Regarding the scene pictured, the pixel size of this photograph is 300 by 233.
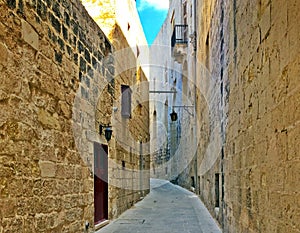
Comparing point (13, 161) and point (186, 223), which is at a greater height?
point (13, 161)

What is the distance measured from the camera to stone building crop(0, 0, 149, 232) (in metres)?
2.89

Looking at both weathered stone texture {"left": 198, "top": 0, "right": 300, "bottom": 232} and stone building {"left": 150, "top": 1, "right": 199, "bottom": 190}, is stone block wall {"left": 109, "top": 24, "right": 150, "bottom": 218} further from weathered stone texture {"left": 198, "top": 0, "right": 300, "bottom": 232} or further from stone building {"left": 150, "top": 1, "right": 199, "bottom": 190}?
A: weathered stone texture {"left": 198, "top": 0, "right": 300, "bottom": 232}

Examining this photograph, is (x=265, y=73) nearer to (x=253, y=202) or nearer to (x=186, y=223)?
(x=253, y=202)

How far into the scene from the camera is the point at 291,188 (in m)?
1.98

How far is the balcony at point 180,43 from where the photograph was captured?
14.4 m

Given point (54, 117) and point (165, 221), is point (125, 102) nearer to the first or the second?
point (165, 221)

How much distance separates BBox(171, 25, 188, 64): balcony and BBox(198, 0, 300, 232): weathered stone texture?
10200 mm

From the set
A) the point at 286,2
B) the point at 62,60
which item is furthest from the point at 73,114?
the point at 286,2

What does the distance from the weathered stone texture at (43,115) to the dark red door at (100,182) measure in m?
0.88

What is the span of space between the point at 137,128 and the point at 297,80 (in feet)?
29.1

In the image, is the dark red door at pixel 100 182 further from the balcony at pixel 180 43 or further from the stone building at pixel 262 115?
the balcony at pixel 180 43

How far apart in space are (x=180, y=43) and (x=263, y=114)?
12.1 m

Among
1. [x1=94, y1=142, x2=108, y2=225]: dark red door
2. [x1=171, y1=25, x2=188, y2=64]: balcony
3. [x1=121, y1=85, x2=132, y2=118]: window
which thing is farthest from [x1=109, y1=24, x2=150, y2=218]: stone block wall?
[x1=171, y1=25, x2=188, y2=64]: balcony

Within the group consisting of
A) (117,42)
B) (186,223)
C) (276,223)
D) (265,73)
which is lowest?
(186,223)
